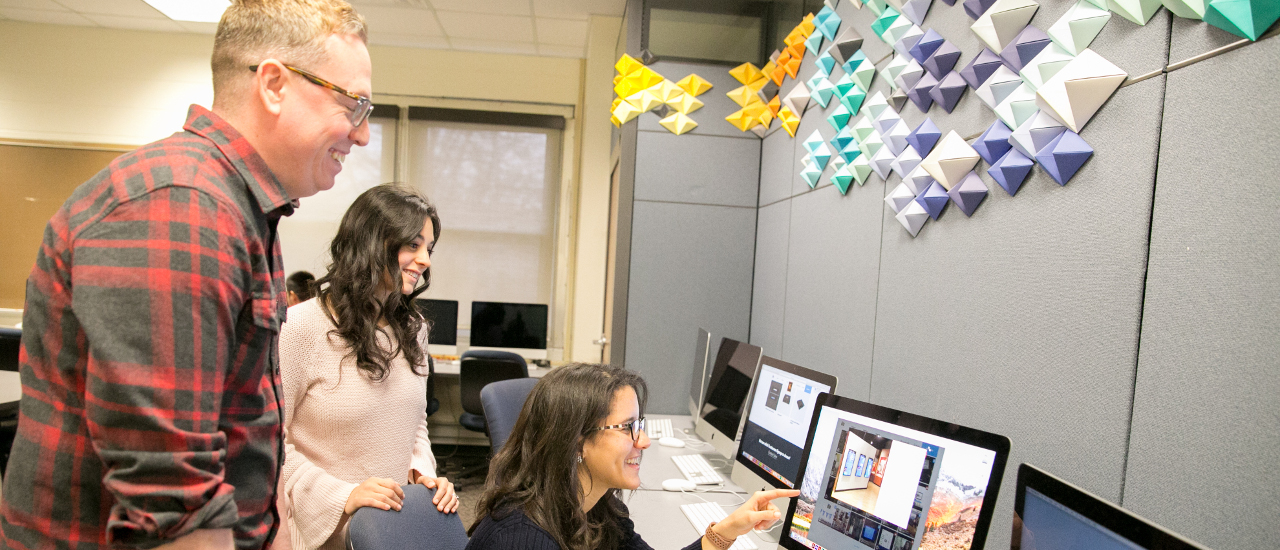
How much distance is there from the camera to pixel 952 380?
157cm

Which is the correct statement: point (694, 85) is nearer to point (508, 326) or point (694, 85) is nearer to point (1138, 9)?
point (1138, 9)

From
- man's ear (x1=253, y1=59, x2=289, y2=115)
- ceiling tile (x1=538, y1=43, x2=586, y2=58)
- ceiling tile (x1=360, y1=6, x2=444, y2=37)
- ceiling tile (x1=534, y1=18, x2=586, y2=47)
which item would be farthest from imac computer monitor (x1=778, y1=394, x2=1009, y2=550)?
ceiling tile (x1=538, y1=43, x2=586, y2=58)

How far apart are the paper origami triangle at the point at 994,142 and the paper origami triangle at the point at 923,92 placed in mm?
283

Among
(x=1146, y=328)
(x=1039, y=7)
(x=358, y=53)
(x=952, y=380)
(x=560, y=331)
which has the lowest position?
(x=560, y=331)

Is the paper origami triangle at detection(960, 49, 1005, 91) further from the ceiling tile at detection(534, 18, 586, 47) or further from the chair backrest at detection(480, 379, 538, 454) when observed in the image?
the ceiling tile at detection(534, 18, 586, 47)

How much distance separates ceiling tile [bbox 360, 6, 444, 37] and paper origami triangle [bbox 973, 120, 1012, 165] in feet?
13.2

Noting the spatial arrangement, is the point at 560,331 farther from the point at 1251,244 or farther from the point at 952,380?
the point at 1251,244

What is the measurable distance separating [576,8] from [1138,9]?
3830 millimetres

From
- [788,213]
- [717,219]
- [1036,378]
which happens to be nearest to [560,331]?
[717,219]

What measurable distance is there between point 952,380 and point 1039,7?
80cm

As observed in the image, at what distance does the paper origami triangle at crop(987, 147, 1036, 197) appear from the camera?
1337 millimetres

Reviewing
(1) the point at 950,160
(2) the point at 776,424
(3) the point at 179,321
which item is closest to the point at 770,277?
(2) the point at 776,424

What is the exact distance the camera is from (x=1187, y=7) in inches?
38.6

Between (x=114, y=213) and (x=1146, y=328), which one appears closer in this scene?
(x=114, y=213)
